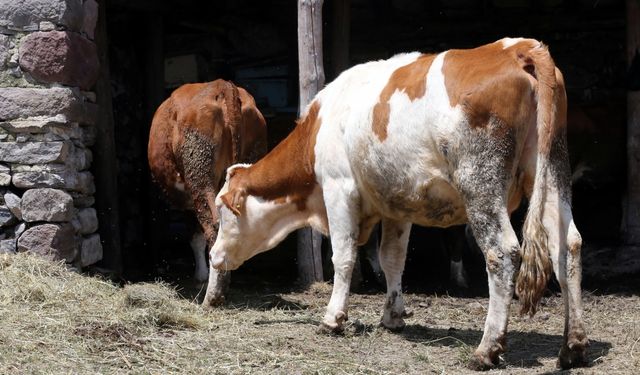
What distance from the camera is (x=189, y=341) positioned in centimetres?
632

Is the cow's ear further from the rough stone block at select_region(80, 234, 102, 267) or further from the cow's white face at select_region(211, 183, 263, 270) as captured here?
the rough stone block at select_region(80, 234, 102, 267)

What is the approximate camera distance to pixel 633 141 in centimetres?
973

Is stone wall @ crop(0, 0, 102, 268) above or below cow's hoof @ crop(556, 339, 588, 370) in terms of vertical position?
above

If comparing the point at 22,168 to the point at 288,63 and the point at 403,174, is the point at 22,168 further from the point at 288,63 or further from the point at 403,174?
the point at 288,63

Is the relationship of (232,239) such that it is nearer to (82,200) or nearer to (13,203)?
(82,200)

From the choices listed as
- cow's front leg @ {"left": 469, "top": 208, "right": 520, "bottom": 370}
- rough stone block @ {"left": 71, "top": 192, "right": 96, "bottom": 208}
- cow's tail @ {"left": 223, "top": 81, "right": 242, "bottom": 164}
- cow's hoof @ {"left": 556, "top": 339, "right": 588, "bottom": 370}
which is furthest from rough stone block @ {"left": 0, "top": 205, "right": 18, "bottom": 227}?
cow's hoof @ {"left": 556, "top": 339, "right": 588, "bottom": 370}

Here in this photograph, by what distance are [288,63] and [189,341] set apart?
7227 millimetres

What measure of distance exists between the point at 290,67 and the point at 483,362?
7973 mm

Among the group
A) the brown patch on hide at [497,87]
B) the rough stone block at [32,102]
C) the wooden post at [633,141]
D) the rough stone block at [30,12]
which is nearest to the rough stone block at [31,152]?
the rough stone block at [32,102]

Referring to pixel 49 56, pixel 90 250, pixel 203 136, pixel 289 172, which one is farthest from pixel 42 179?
pixel 289 172

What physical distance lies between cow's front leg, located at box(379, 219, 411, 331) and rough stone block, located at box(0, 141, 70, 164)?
2.99 meters

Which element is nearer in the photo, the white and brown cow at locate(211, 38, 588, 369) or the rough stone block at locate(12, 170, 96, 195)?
the white and brown cow at locate(211, 38, 588, 369)

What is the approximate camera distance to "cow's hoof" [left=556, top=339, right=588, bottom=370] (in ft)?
18.1

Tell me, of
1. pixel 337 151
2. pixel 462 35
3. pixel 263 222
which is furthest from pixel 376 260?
pixel 462 35
